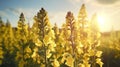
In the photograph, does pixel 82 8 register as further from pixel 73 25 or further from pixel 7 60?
pixel 7 60

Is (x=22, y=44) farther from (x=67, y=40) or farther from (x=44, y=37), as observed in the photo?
(x=67, y=40)

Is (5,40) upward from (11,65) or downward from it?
upward

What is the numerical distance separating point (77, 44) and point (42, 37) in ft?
13.8

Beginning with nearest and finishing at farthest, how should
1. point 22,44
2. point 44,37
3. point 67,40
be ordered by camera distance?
point 67,40 → point 44,37 → point 22,44

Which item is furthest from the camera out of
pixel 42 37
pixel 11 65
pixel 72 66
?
pixel 11 65

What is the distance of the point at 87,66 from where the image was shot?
21.2 metres

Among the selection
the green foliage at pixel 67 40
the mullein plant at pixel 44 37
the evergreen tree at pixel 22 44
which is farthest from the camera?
the evergreen tree at pixel 22 44

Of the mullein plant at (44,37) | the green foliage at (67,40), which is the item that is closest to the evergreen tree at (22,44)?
the green foliage at (67,40)

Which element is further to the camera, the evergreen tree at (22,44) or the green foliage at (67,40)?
the evergreen tree at (22,44)

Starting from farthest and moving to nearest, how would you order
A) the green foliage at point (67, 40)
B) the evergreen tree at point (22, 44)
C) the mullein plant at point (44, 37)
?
the evergreen tree at point (22, 44) → the mullein plant at point (44, 37) → the green foliage at point (67, 40)

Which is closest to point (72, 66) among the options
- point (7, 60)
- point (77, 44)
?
point (77, 44)

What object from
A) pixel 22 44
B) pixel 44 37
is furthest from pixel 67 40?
pixel 22 44

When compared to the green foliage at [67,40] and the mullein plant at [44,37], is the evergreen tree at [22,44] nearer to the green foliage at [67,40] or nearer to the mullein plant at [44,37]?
the green foliage at [67,40]

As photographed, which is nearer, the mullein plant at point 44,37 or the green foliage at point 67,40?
the green foliage at point 67,40
